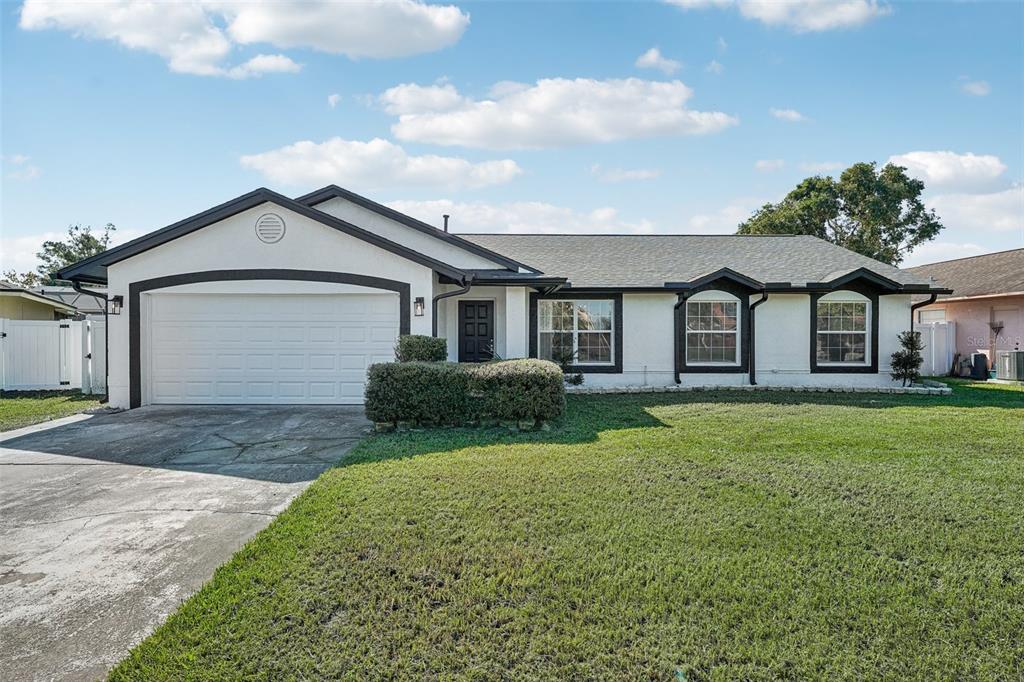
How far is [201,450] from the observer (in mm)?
7547

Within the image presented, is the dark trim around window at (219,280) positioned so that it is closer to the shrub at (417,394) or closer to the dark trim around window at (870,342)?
the shrub at (417,394)

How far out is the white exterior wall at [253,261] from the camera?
10.9 meters

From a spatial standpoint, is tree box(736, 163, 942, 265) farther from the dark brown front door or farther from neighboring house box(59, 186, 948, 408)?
the dark brown front door

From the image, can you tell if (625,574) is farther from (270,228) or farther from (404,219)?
(404,219)

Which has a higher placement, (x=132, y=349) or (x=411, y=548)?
(x=132, y=349)

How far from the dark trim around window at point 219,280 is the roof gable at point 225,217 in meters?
0.61

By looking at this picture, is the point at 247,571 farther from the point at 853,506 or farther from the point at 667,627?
the point at 853,506

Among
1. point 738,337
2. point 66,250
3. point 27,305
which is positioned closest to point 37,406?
point 27,305

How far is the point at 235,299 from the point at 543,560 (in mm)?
9394

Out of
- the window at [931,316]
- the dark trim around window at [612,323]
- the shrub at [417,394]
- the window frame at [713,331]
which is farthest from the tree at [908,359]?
the shrub at [417,394]

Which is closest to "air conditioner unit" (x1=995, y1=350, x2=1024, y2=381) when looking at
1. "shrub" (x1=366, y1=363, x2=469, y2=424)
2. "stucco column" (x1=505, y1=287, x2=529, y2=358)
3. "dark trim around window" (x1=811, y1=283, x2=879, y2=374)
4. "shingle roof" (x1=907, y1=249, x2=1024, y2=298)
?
"shingle roof" (x1=907, y1=249, x2=1024, y2=298)

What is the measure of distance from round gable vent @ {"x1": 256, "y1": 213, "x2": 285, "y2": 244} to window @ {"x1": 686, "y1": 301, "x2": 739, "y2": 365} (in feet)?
30.7

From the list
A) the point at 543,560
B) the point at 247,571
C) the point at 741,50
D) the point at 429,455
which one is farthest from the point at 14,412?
the point at 741,50

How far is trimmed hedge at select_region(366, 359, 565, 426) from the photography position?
8.30 m
